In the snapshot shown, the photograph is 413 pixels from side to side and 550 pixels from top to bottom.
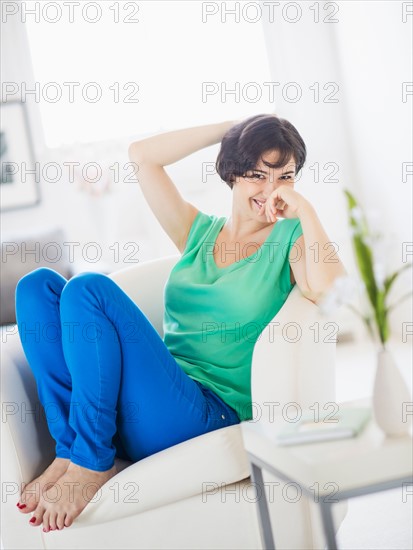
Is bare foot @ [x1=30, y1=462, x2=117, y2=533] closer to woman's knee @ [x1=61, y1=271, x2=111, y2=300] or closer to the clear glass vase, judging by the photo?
woman's knee @ [x1=61, y1=271, x2=111, y2=300]

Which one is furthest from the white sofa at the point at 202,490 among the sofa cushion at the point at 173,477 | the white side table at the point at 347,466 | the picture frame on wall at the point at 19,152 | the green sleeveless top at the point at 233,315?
the picture frame on wall at the point at 19,152

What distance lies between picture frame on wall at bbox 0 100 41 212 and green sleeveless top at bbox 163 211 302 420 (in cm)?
295

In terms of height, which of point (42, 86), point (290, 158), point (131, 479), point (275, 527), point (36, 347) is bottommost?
point (275, 527)

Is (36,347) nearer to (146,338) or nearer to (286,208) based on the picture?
(146,338)

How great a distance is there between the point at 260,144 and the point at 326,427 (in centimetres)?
90

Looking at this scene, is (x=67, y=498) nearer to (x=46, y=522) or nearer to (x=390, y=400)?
(x=46, y=522)

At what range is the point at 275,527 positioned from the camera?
1.63 meters

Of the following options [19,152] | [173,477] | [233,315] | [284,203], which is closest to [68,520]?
[173,477]

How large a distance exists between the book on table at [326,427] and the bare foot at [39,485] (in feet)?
2.04

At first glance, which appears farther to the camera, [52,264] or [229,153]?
[52,264]

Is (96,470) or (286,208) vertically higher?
(286,208)

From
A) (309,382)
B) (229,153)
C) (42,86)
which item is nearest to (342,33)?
(42,86)

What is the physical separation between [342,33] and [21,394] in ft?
11.7

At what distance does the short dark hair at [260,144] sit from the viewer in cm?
191
